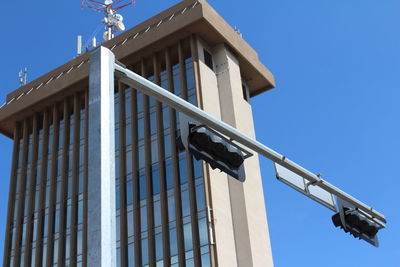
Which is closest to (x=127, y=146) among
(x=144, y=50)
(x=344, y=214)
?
(x=144, y=50)

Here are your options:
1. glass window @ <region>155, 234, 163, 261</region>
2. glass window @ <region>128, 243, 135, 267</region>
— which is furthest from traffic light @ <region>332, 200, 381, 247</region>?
glass window @ <region>128, 243, 135, 267</region>

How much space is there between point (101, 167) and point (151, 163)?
3728 centimetres

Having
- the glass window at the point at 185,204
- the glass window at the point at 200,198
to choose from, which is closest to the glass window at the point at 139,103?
the glass window at the point at 185,204

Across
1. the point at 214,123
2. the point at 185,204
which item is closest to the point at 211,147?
the point at 214,123

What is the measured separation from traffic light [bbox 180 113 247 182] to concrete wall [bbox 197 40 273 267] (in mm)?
29334

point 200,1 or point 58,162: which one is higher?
point 200,1

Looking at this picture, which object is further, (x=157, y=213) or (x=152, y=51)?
(x=152, y=51)

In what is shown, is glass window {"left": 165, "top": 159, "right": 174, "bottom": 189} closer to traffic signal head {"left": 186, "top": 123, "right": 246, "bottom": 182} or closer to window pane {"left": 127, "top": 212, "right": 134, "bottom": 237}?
window pane {"left": 127, "top": 212, "right": 134, "bottom": 237}

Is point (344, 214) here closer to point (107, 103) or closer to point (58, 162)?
point (107, 103)

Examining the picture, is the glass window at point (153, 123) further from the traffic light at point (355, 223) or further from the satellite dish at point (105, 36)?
the traffic light at point (355, 223)

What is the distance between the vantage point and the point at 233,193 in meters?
43.3

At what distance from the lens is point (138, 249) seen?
139 feet

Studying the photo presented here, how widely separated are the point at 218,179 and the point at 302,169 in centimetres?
3010

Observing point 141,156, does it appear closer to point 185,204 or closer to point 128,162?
point 128,162
